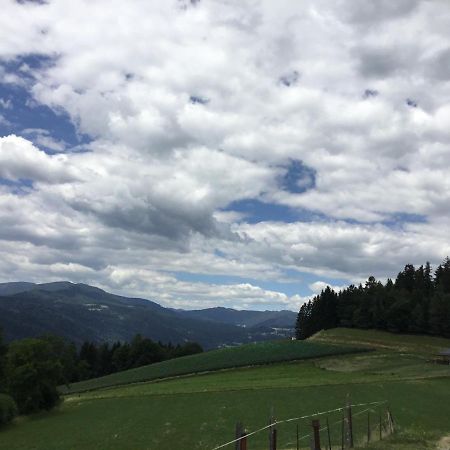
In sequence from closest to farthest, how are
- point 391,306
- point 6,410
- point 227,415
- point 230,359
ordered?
point 227,415 → point 6,410 → point 230,359 → point 391,306

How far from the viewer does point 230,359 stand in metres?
118

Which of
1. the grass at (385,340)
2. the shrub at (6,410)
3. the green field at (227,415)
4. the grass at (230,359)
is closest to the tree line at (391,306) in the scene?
the grass at (385,340)

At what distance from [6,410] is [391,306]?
10671cm

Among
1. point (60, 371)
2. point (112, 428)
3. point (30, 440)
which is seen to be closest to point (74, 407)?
point (60, 371)

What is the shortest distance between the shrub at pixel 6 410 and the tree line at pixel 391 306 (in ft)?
343

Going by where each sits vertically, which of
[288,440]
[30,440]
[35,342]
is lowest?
[30,440]

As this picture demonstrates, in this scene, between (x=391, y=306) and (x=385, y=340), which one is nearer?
(x=385, y=340)

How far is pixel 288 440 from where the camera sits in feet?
126

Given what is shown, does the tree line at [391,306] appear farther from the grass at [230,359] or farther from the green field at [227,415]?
the green field at [227,415]

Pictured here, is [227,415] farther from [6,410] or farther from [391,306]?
[391,306]

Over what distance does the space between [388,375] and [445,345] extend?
5415 centimetres

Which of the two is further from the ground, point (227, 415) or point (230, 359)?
point (230, 359)

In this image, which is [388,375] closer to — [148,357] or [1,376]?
[1,376]

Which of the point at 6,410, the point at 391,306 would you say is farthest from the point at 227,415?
the point at 391,306
